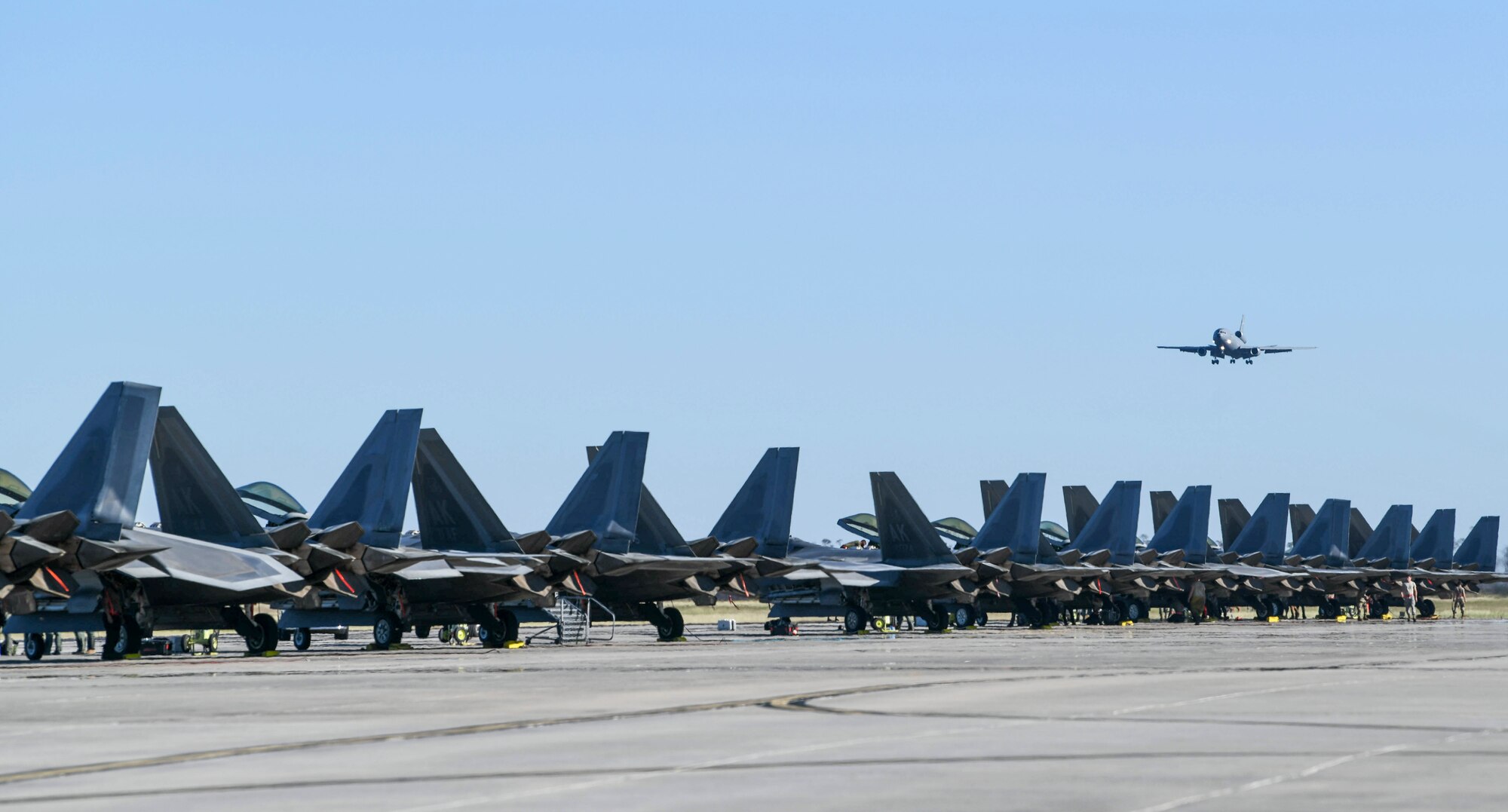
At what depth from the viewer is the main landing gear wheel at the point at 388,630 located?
4288 cm

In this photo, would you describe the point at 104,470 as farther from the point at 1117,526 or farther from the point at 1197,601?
the point at 1197,601

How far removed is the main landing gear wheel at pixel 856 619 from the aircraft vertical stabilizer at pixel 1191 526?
27.7m

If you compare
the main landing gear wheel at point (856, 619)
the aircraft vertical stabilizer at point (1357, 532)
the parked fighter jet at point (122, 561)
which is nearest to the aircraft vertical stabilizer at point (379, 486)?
the parked fighter jet at point (122, 561)

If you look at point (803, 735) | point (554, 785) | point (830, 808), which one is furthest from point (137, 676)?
point (830, 808)

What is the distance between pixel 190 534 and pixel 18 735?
83.5 ft

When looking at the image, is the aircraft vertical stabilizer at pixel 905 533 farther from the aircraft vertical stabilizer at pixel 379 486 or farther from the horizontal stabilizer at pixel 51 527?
the horizontal stabilizer at pixel 51 527

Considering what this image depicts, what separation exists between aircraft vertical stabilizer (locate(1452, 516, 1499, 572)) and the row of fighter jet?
104ft

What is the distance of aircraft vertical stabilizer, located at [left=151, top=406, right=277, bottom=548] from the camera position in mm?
40406

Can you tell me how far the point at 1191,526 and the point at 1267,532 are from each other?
328 inches

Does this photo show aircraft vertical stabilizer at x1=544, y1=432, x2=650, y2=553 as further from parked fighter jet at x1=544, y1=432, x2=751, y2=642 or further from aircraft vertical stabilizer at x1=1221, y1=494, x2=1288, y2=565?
aircraft vertical stabilizer at x1=1221, y1=494, x2=1288, y2=565

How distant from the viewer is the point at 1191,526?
273 ft

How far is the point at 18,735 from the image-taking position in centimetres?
1606

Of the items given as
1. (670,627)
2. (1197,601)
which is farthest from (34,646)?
(1197,601)

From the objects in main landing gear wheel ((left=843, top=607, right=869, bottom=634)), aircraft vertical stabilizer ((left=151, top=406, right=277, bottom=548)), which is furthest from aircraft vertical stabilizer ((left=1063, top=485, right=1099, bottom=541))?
aircraft vertical stabilizer ((left=151, top=406, right=277, bottom=548))
